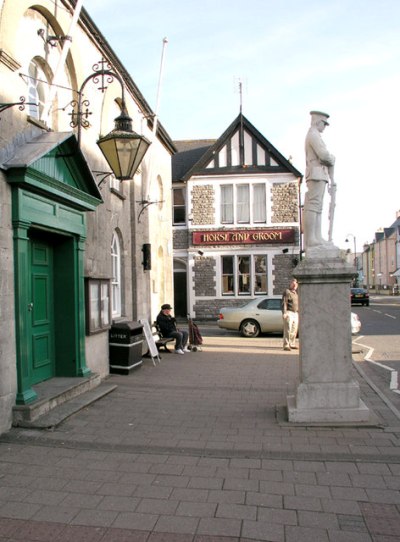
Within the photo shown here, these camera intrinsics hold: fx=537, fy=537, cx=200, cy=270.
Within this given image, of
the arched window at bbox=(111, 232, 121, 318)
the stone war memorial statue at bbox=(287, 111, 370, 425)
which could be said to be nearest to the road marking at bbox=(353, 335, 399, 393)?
the stone war memorial statue at bbox=(287, 111, 370, 425)

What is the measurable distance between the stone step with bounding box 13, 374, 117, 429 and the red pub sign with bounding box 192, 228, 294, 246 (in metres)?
17.6

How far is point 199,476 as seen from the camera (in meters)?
4.82

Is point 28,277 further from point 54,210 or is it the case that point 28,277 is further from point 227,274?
point 227,274

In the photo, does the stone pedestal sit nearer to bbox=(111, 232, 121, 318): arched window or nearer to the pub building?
bbox=(111, 232, 121, 318): arched window

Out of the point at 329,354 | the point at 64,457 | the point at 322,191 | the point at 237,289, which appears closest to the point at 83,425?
the point at 64,457

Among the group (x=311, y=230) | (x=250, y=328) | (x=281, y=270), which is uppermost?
(x=311, y=230)

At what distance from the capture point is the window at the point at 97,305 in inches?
354

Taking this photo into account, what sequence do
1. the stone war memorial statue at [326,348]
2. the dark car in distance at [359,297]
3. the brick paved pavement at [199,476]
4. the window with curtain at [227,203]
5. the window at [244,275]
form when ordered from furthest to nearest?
1. the dark car in distance at [359,297]
2. the window with curtain at [227,203]
3. the window at [244,275]
4. the stone war memorial statue at [326,348]
5. the brick paved pavement at [199,476]

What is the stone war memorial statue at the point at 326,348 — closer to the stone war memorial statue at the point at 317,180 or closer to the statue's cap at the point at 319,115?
the stone war memorial statue at the point at 317,180

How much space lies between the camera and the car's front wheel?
60.1ft

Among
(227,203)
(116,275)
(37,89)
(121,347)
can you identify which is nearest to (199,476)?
(121,347)

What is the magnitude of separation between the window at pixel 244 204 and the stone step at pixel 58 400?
1829 cm

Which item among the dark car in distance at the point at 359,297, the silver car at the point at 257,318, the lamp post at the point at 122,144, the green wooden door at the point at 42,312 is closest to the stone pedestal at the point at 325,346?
the lamp post at the point at 122,144

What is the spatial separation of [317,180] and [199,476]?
3.99 metres
